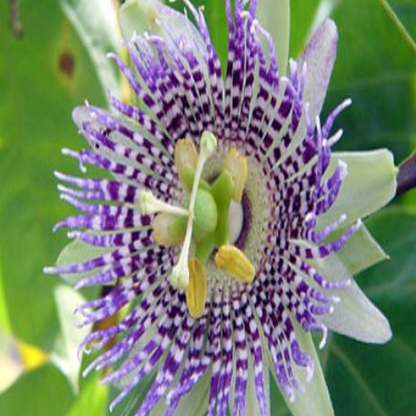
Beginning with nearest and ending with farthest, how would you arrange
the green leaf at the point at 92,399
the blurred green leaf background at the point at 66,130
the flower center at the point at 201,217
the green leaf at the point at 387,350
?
the flower center at the point at 201,217 → the green leaf at the point at 387,350 → the blurred green leaf background at the point at 66,130 → the green leaf at the point at 92,399

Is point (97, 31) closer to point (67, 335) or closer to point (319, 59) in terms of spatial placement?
point (67, 335)

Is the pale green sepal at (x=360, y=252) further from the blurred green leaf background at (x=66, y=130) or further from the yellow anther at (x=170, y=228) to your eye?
the blurred green leaf background at (x=66, y=130)

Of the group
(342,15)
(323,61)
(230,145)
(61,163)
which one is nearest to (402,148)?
(342,15)

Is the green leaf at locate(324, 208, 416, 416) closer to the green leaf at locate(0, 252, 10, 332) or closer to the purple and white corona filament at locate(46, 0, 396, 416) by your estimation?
the purple and white corona filament at locate(46, 0, 396, 416)

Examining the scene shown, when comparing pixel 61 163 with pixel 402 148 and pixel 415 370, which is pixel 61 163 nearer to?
pixel 402 148

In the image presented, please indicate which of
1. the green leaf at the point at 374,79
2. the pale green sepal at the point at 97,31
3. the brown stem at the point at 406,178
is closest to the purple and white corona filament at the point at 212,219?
the brown stem at the point at 406,178

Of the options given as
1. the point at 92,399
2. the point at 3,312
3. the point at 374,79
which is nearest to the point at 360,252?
the point at 374,79
